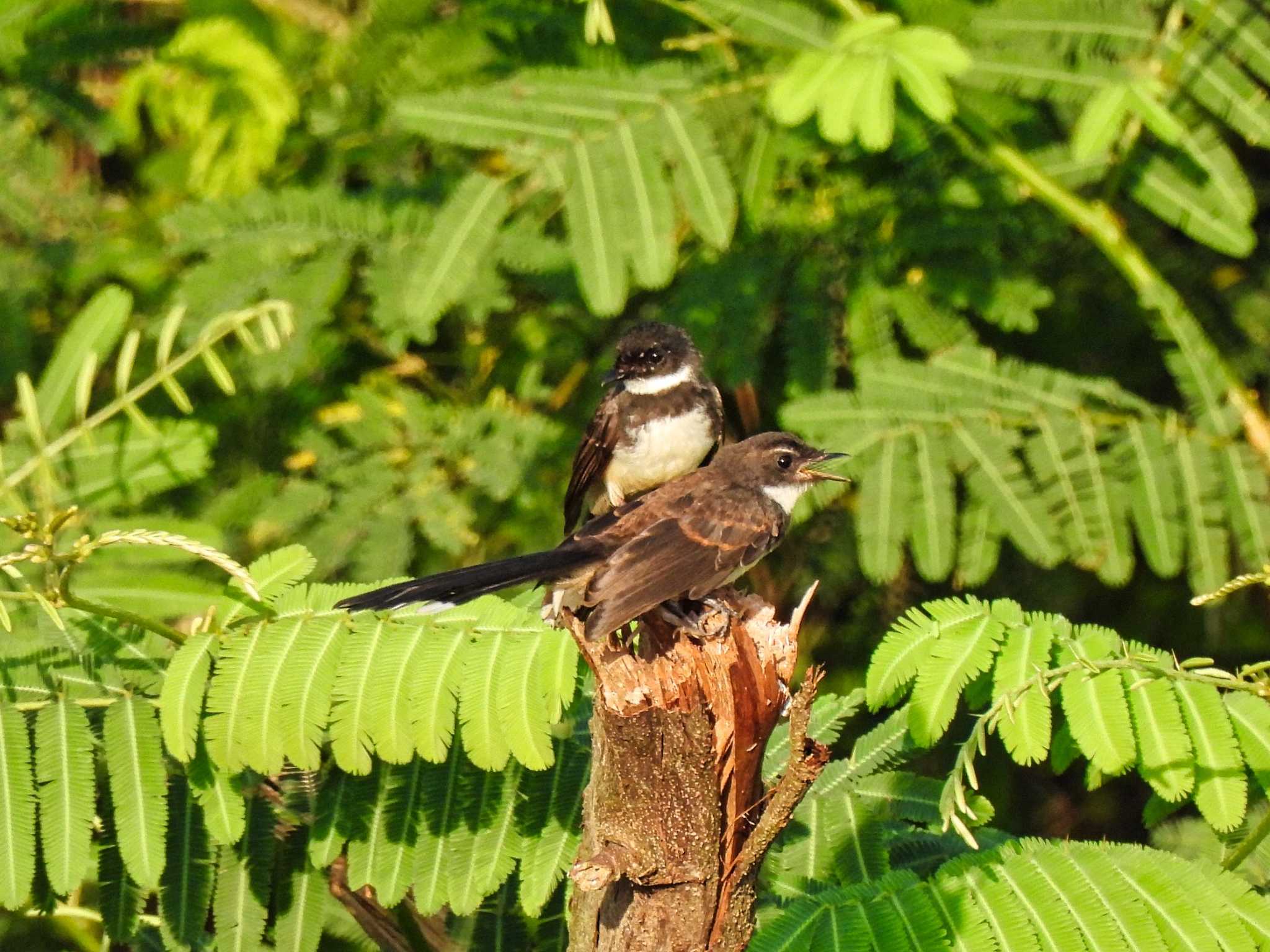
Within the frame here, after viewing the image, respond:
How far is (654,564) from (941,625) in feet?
2.67

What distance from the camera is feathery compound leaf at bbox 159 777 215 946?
4.41 m

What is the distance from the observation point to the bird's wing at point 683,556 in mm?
4176

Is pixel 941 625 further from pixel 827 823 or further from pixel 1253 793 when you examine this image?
pixel 1253 793

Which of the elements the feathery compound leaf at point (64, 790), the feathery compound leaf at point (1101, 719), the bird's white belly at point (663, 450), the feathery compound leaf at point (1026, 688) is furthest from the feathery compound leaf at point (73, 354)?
the feathery compound leaf at point (1101, 719)

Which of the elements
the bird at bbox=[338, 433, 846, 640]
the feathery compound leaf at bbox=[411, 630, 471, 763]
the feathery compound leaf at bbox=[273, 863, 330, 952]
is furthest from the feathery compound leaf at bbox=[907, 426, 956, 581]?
the feathery compound leaf at bbox=[273, 863, 330, 952]

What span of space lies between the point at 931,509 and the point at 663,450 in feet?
3.29

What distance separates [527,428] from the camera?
6.82m

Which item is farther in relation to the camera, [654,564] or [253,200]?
[253,200]

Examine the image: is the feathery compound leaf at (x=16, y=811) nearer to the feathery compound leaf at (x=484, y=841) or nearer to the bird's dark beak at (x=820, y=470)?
the feathery compound leaf at (x=484, y=841)

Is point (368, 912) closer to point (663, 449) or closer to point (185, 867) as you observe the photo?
point (185, 867)

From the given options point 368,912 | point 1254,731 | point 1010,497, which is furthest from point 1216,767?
point 368,912

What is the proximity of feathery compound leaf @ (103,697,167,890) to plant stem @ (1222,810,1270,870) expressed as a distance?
2903mm

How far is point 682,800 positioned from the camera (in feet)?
11.9

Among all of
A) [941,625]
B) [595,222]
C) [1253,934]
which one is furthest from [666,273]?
[1253,934]
